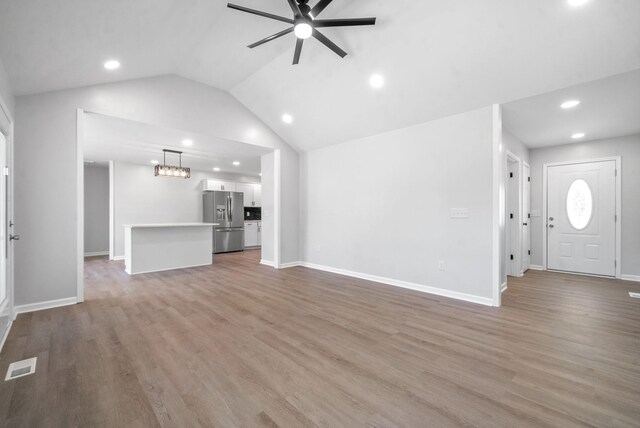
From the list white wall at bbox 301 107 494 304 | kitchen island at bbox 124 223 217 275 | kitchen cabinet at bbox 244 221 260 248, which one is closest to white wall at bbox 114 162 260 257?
kitchen cabinet at bbox 244 221 260 248

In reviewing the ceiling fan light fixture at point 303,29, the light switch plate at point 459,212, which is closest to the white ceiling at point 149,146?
the ceiling fan light fixture at point 303,29

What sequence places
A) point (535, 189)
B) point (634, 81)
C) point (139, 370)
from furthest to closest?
point (535, 189)
point (634, 81)
point (139, 370)

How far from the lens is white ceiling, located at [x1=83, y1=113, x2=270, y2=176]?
4.38 m

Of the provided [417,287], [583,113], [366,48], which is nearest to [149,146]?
[366,48]

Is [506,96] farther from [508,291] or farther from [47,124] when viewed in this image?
[47,124]

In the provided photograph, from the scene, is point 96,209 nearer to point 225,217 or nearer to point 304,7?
point 225,217

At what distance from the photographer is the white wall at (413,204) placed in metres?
3.65

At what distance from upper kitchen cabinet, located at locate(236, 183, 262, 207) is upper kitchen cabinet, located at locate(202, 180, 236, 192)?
0.21 m

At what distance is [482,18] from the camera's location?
8.87ft

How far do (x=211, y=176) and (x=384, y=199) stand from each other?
6.72 metres

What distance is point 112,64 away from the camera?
3.26m

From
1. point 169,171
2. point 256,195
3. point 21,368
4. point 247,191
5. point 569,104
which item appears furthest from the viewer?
point 256,195

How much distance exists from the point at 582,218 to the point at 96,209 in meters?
11.8

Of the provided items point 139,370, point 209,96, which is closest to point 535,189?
point 209,96
